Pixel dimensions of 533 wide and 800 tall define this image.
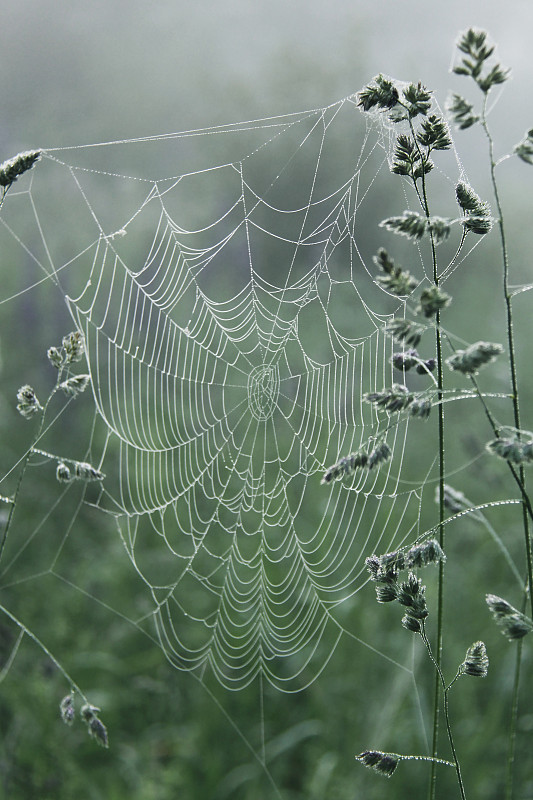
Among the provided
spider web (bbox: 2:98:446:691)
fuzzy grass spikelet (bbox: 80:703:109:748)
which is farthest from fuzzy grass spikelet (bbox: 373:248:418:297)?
fuzzy grass spikelet (bbox: 80:703:109:748)

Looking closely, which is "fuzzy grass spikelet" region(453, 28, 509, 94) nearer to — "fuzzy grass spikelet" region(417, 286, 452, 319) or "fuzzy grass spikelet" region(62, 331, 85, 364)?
"fuzzy grass spikelet" region(417, 286, 452, 319)

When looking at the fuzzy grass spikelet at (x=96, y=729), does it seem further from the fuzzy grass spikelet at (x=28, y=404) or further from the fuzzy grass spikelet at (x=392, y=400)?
the fuzzy grass spikelet at (x=392, y=400)

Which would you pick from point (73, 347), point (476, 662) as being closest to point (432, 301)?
point (476, 662)

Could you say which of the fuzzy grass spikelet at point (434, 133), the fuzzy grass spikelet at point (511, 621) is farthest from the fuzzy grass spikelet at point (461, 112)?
the fuzzy grass spikelet at point (511, 621)

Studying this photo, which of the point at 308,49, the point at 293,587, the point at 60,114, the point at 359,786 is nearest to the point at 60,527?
the point at 293,587

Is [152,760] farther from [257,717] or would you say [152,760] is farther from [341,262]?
[341,262]

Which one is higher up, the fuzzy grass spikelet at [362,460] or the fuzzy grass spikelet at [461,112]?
the fuzzy grass spikelet at [461,112]

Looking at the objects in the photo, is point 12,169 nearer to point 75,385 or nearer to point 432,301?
point 75,385

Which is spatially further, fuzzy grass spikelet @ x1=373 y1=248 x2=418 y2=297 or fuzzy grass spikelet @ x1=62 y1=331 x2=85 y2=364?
fuzzy grass spikelet @ x1=62 y1=331 x2=85 y2=364

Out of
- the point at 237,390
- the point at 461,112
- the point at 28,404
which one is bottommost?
the point at 28,404
